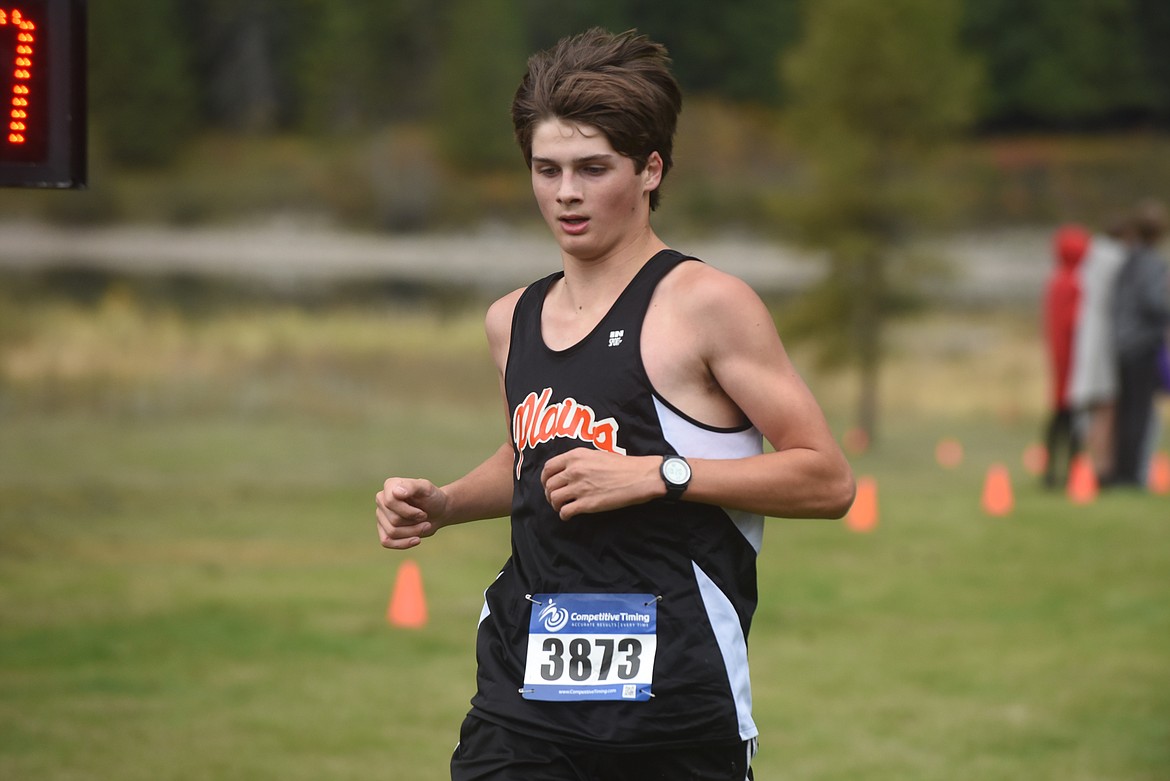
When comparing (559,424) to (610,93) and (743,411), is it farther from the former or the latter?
(610,93)

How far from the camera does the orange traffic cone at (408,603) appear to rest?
899 centimetres

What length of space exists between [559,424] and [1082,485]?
10775 millimetres

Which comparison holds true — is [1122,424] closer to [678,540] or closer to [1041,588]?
[1041,588]

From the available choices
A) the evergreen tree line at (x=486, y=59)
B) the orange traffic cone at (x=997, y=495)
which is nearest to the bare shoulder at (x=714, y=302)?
the orange traffic cone at (x=997, y=495)

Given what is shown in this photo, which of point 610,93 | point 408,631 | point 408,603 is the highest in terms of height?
point 610,93

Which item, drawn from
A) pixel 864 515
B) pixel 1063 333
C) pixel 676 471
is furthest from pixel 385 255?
pixel 676 471

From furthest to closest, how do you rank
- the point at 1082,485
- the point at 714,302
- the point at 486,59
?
the point at 486,59, the point at 1082,485, the point at 714,302

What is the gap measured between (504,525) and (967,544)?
12.8 ft

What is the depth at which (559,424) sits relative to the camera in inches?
128

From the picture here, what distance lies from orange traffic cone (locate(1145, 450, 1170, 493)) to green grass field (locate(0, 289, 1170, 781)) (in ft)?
2.72

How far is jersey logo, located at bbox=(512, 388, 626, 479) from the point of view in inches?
126

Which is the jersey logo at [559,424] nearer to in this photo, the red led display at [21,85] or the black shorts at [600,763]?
the black shorts at [600,763]

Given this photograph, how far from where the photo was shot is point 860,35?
2248 centimetres

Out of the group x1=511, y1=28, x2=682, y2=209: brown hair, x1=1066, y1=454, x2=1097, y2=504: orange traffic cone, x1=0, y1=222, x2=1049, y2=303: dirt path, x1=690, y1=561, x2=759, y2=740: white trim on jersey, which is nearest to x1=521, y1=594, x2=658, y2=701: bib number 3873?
x1=690, y1=561, x2=759, y2=740: white trim on jersey
